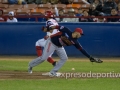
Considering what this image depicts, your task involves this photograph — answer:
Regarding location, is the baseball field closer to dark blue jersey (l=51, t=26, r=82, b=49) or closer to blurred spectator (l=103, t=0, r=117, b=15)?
dark blue jersey (l=51, t=26, r=82, b=49)

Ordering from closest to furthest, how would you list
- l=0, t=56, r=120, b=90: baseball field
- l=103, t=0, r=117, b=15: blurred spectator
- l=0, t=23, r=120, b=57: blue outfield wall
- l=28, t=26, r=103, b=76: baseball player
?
l=0, t=56, r=120, b=90: baseball field < l=28, t=26, r=103, b=76: baseball player < l=0, t=23, r=120, b=57: blue outfield wall < l=103, t=0, r=117, b=15: blurred spectator

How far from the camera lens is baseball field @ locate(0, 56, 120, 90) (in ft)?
36.0

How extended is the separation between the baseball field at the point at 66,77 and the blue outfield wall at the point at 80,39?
2.08 meters

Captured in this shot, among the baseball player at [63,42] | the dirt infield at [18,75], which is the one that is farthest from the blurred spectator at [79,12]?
the baseball player at [63,42]

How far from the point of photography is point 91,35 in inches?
763

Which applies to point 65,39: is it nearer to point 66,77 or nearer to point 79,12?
point 66,77

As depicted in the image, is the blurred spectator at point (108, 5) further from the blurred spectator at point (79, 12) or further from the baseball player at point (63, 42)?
the baseball player at point (63, 42)

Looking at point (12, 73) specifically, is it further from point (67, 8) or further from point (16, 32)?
point (67, 8)

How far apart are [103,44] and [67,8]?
12.6ft

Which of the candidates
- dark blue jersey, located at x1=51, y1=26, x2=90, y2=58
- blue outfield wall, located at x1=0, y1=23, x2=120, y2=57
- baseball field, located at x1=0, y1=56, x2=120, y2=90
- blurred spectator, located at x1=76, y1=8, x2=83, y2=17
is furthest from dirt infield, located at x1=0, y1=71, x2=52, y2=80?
blurred spectator, located at x1=76, y1=8, x2=83, y2=17

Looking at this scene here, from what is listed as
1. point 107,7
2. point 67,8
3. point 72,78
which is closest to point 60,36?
point 72,78

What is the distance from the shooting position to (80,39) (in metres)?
19.4

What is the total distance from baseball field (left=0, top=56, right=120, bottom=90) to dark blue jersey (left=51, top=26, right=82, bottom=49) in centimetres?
96

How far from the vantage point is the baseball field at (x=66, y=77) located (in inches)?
432
